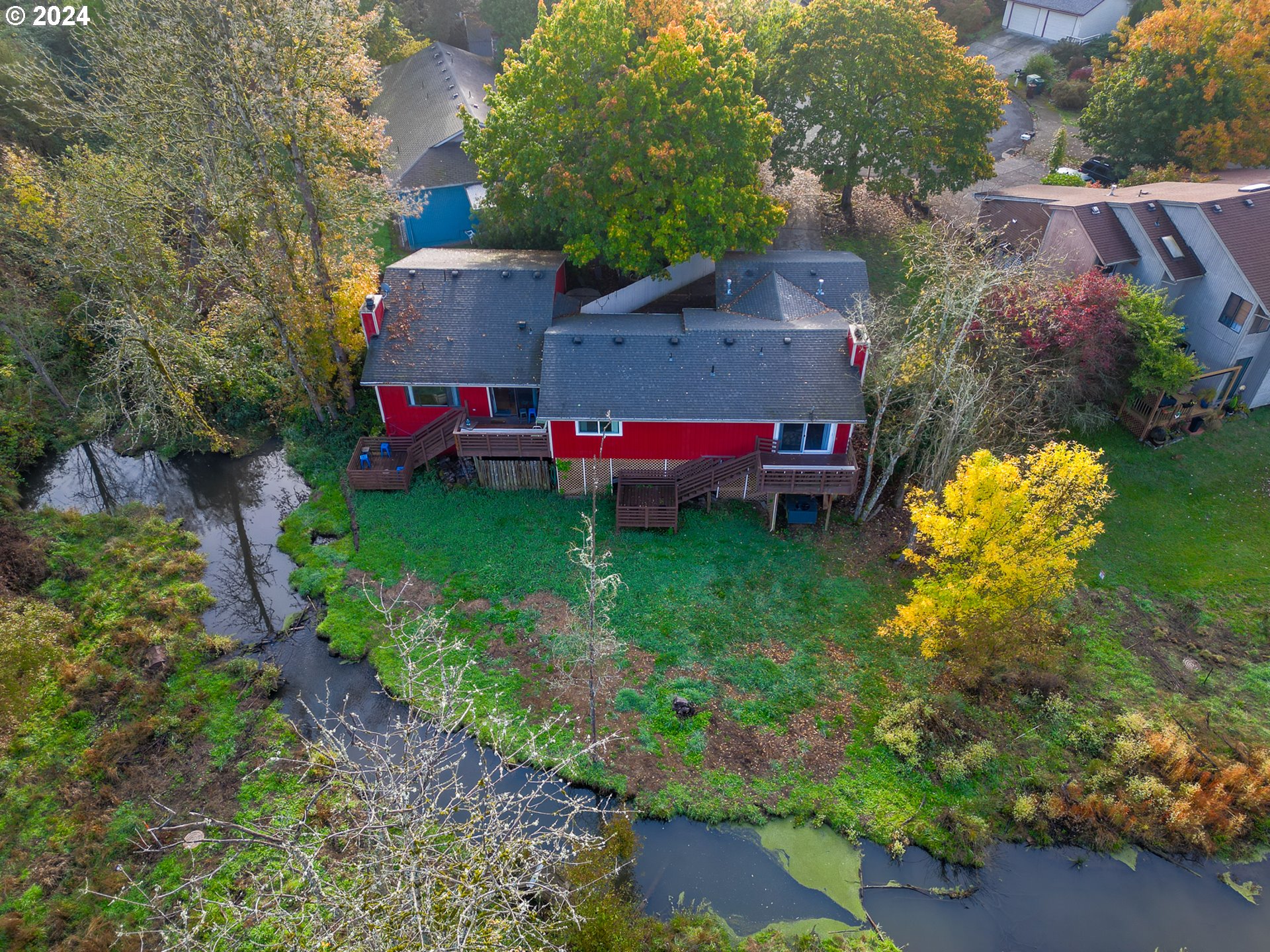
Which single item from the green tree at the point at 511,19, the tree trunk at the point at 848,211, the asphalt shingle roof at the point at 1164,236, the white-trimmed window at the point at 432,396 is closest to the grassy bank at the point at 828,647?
the white-trimmed window at the point at 432,396

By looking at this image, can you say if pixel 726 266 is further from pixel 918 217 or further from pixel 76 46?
pixel 76 46

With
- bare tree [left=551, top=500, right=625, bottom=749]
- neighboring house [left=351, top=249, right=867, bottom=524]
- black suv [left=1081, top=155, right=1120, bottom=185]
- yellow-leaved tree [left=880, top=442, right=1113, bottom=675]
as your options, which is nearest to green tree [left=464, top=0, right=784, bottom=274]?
neighboring house [left=351, top=249, right=867, bottom=524]

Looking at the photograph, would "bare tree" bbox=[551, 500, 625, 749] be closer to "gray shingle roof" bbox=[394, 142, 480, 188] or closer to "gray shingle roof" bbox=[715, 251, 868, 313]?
"gray shingle roof" bbox=[715, 251, 868, 313]

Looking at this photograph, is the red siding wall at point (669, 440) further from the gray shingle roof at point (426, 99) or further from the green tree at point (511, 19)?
the green tree at point (511, 19)

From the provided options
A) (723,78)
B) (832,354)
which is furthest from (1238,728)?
(723,78)

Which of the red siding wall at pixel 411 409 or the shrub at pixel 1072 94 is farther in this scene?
the shrub at pixel 1072 94
